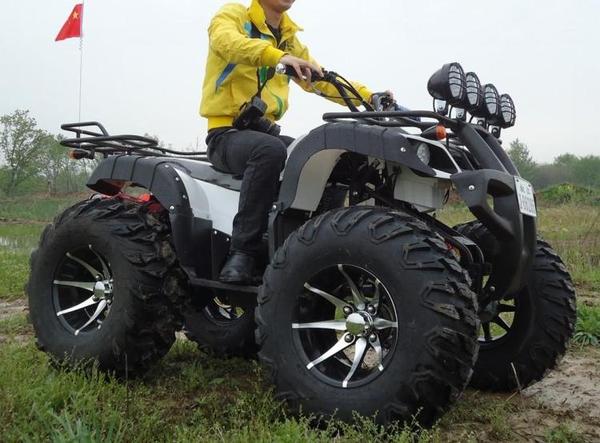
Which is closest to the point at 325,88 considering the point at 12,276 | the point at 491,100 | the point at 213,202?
the point at 213,202

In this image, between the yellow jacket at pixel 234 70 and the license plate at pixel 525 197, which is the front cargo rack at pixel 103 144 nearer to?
the yellow jacket at pixel 234 70

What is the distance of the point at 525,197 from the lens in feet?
8.62

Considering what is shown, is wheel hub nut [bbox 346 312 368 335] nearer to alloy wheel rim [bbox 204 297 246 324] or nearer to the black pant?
the black pant

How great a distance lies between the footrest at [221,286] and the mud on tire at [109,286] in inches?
3.6

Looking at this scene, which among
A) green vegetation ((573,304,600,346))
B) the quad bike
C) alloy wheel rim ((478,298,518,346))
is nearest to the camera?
the quad bike

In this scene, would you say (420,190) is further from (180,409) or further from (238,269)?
(180,409)

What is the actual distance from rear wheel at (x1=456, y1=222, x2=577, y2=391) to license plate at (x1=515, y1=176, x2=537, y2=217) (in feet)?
0.99

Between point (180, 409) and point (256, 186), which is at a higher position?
point (256, 186)

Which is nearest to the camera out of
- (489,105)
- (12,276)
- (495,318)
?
(489,105)

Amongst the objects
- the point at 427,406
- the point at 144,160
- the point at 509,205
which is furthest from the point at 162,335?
the point at 509,205

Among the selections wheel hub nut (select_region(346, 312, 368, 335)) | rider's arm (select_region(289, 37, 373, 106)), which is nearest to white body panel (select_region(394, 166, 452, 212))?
wheel hub nut (select_region(346, 312, 368, 335))

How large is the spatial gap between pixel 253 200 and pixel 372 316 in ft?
2.94

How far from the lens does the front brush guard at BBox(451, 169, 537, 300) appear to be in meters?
2.38

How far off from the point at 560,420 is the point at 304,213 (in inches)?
58.4
